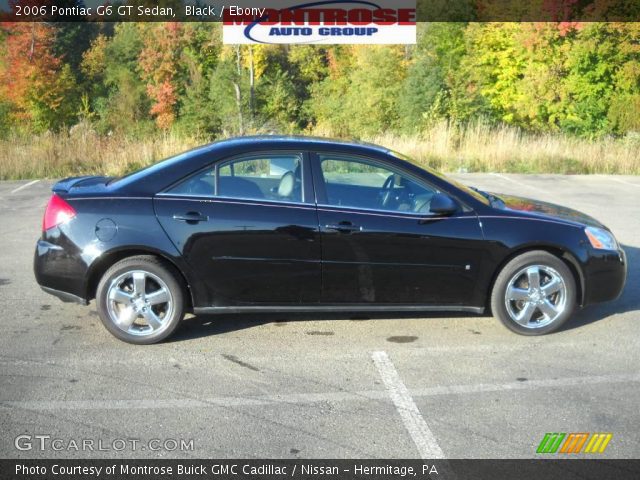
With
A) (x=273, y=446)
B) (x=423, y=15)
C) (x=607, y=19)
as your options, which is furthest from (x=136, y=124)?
(x=273, y=446)

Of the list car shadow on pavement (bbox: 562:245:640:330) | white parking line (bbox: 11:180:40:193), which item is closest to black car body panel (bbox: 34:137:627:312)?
car shadow on pavement (bbox: 562:245:640:330)

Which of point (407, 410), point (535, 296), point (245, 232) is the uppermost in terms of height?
point (245, 232)

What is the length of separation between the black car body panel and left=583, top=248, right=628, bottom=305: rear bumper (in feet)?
0.11

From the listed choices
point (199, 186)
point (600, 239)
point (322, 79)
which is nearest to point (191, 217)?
point (199, 186)

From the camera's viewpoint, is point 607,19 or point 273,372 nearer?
point 273,372

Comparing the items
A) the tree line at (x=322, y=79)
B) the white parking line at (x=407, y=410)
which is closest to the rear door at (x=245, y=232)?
the white parking line at (x=407, y=410)

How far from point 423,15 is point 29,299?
40.8 metres

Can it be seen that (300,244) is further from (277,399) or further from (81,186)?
(81,186)

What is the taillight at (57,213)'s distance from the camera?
17.3 feet

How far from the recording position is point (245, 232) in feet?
17.3

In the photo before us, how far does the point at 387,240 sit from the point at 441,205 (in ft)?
1.63

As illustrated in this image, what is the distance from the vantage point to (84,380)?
4629 mm

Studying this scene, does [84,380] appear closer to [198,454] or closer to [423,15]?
[198,454]

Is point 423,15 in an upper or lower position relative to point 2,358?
upper
